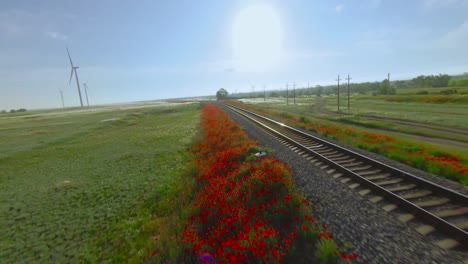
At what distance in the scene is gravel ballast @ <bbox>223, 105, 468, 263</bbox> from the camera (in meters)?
4.44

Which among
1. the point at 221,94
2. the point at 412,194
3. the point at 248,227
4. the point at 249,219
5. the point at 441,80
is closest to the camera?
the point at 248,227

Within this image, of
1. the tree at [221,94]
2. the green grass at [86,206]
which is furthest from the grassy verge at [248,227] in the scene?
the tree at [221,94]

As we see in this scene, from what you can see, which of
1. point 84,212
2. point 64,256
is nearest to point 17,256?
point 64,256

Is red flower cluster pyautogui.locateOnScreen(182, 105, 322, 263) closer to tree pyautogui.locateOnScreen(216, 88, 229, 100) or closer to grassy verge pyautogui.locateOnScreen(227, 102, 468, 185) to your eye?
grassy verge pyautogui.locateOnScreen(227, 102, 468, 185)

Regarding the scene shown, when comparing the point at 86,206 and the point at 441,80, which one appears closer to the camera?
the point at 86,206

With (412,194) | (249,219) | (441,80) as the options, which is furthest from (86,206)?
(441,80)

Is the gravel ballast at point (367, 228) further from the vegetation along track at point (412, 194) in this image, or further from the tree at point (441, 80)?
the tree at point (441, 80)

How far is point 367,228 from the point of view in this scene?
17.7 ft

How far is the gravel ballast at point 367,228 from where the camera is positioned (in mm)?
4438

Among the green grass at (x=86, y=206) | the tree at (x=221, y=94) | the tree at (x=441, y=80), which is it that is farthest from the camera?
the tree at (x=221, y=94)

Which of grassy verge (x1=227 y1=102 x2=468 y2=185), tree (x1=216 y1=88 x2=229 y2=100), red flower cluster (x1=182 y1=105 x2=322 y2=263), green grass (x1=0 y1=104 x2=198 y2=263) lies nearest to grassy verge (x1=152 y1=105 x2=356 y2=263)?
red flower cluster (x1=182 y1=105 x2=322 y2=263)

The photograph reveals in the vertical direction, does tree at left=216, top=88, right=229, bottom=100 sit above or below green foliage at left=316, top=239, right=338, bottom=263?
above

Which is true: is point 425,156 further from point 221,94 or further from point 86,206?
point 221,94

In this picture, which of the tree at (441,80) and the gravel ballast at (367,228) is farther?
the tree at (441,80)
